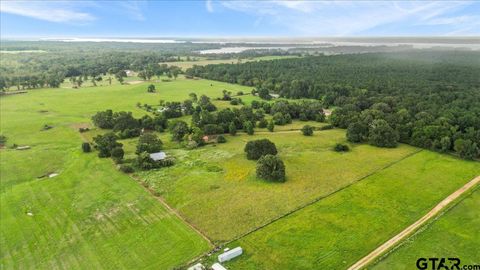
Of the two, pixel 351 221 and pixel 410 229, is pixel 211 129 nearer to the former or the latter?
pixel 351 221

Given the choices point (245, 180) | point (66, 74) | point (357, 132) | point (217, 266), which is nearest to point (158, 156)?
point (245, 180)

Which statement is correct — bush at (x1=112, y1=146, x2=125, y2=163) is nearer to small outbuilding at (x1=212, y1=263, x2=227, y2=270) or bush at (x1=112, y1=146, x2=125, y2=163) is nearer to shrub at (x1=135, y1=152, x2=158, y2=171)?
shrub at (x1=135, y1=152, x2=158, y2=171)

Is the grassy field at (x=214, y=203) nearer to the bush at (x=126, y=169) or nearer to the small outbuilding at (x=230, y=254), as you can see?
the small outbuilding at (x=230, y=254)

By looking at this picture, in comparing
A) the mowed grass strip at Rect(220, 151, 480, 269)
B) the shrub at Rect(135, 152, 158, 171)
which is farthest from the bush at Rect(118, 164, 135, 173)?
the mowed grass strip at Rect(220, 151, 480, 269)

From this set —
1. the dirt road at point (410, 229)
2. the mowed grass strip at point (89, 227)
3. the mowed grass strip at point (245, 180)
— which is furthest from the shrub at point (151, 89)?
the dirt road at point (410, 229)

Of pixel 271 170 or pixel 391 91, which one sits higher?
pixel 391 91

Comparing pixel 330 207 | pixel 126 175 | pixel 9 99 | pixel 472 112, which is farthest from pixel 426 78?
pixel 9 99

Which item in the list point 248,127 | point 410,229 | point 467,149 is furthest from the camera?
point 248,127
